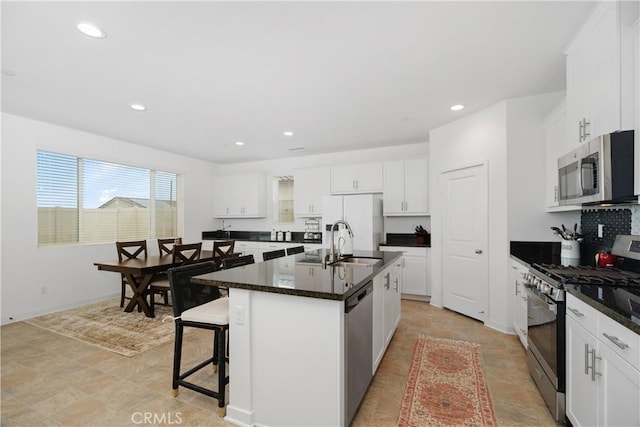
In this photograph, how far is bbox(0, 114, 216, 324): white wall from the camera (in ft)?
12.2

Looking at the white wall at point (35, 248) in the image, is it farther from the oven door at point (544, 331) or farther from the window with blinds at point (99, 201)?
the oven door at point (544, 331)

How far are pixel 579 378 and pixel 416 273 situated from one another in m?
3.07

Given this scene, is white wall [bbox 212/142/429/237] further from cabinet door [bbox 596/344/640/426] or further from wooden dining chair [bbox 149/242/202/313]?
cabinet door [bbox 596/344/640/426]

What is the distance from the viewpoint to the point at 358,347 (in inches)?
74.2

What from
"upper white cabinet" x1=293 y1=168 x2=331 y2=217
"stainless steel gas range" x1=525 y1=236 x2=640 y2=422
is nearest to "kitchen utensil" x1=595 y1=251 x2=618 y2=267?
"stainless steel gas range" x1=525 y1=236 x2=640 y2=422

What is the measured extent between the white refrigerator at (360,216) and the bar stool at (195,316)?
286 centimetres

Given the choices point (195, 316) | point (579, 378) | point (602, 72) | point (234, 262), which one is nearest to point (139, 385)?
point (195, 316)

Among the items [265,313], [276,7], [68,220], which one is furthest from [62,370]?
[276,7]

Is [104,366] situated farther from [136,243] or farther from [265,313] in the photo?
[136,243]

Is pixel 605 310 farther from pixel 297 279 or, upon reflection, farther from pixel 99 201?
pixel 99 201

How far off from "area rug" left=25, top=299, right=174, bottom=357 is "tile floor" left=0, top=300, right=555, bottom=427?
136mm

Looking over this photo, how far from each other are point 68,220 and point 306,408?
15.3ft

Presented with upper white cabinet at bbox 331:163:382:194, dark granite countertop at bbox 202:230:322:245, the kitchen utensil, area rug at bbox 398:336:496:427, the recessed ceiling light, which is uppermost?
the recessed ceiling light

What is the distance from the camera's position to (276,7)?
1.83m
